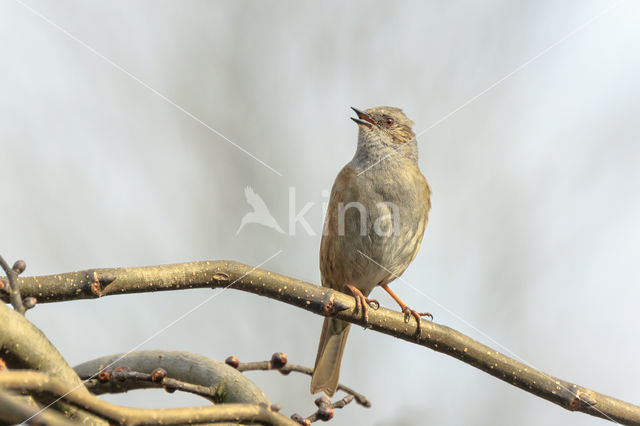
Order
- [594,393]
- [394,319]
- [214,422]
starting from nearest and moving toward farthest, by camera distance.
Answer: [214,422], [594,393], [394,319]

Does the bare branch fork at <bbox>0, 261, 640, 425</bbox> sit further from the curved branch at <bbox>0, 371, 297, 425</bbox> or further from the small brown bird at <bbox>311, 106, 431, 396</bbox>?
the small brown bird at <bbox>311, 106, 431, 396</bbox>

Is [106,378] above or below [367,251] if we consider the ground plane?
below

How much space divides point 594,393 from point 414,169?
243 centimetres

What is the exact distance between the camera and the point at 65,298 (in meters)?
2.25

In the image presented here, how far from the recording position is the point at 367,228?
15.2 feet

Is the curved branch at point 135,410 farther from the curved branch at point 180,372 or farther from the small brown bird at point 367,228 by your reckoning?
the small brown bird at point 367,228

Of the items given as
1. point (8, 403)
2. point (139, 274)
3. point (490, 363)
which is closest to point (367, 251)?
point (490, 363)

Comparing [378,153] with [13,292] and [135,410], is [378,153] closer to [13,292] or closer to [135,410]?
[13,292]

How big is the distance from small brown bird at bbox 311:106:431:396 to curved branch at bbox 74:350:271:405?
2047 millimetres

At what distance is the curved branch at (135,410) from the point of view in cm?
128

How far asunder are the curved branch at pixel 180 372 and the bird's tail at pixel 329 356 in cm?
199

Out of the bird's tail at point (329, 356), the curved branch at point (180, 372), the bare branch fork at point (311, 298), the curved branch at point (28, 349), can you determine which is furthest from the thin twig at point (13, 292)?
the bird's tail at point (329, 356)

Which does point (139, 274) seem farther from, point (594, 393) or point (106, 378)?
point (594, 393)

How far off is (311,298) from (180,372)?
26.2 inches
